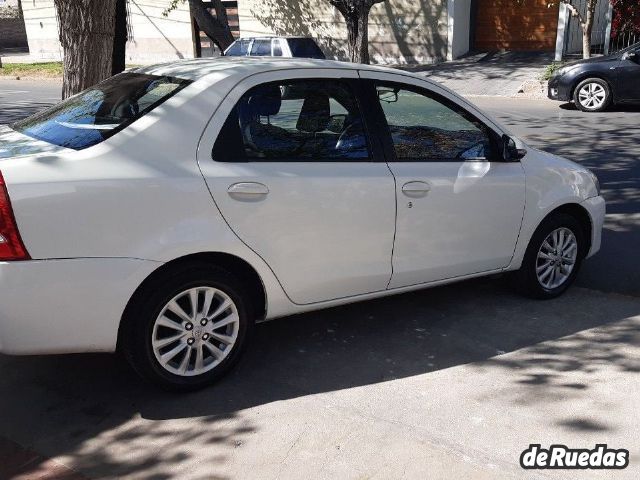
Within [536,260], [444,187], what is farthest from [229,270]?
[536,260]

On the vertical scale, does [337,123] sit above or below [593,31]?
below

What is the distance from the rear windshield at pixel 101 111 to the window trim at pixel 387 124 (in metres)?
1.10

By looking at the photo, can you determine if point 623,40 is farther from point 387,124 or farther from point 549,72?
point 387,124

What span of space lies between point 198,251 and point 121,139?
67cm

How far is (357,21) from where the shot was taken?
Answer: 2072cm

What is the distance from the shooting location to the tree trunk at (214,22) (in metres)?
21.8

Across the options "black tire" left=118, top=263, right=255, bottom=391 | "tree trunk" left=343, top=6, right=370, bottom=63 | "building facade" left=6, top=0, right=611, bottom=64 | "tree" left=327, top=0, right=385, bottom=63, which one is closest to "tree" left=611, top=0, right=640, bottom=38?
"building facade" left=6, top=0, right=611, bottom=64

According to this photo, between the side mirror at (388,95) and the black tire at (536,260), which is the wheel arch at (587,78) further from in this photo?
the side mirror at (388,95)

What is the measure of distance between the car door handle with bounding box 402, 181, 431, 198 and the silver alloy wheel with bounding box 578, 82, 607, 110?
1111cm

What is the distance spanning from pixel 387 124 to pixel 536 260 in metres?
1.56

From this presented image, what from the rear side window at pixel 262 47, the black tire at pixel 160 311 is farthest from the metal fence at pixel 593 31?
the black tire at pixel 160 311

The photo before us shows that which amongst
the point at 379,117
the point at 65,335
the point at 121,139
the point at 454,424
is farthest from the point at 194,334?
the point at 379,117

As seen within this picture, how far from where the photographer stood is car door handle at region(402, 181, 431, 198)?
13.8 feet

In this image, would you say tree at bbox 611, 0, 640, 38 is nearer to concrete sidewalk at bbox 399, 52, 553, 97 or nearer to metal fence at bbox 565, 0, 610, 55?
metal fence at bbox 565, 0, 610, 55
